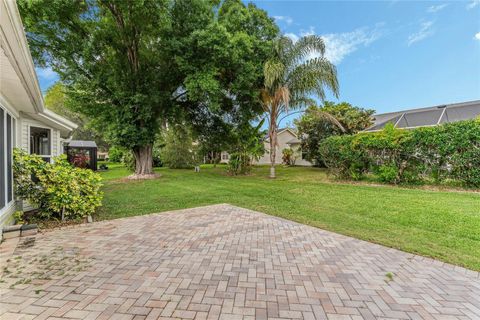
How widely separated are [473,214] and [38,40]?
1891 cm

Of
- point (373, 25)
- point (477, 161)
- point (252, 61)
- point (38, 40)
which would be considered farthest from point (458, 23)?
point (38, 40)

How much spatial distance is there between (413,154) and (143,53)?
14374 mm

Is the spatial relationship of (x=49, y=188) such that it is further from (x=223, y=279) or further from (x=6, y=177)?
(x=223, y=279)

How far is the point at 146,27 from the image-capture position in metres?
11.8

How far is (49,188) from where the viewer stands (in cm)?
520

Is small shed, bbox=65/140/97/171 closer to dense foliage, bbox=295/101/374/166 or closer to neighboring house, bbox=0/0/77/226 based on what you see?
neighboring house, bbox=0/0/77/226

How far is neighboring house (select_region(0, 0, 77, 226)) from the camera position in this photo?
2.45 meters

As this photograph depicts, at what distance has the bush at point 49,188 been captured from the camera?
5126 millimetres

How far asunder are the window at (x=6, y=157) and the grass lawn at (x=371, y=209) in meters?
1.84

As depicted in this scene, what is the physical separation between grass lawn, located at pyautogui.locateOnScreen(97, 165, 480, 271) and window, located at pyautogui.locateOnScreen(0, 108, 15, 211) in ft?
6.04

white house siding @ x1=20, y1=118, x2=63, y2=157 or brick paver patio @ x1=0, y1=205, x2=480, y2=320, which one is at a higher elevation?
white house siding @ x1=20, y1=118, x2=63, y2=157

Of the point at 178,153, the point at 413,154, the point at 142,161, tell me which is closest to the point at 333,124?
the point at 413,154

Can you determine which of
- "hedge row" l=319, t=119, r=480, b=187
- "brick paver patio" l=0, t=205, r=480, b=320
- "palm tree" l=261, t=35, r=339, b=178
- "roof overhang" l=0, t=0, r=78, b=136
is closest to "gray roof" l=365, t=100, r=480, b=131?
"hedge row" l=319, t=119, r=480, b=187

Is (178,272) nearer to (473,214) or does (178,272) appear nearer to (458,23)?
(473,214)
